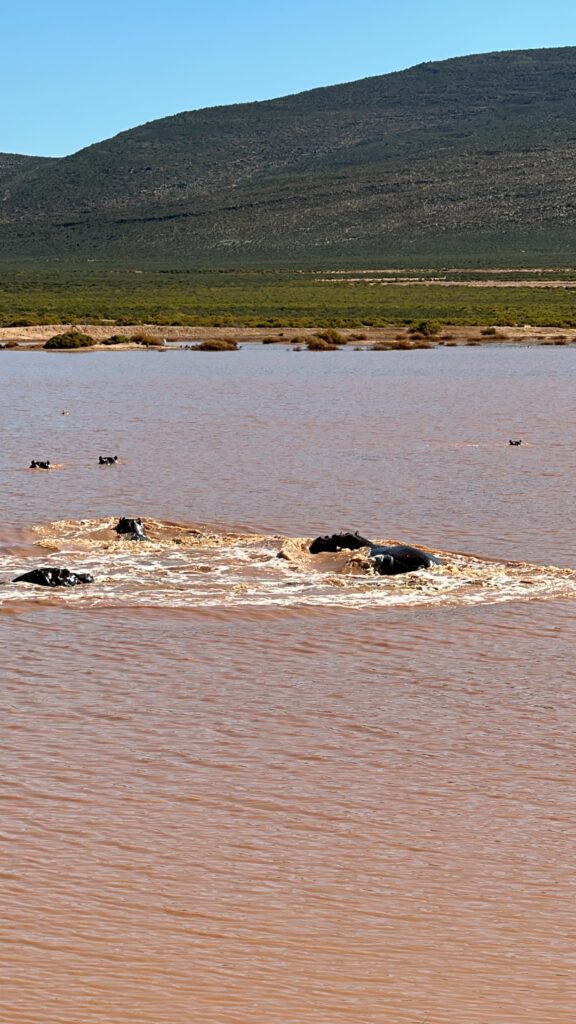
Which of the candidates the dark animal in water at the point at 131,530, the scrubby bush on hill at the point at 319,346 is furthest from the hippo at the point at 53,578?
the scrubby bush on hill at the point at 319,346

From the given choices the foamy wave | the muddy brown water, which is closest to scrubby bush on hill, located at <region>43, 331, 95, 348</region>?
the muddy brown water

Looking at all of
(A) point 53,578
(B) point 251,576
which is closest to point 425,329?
(B) point 251,576

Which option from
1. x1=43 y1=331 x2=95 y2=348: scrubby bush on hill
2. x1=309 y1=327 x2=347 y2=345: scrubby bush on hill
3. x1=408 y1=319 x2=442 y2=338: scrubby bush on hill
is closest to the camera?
x1=43 y1=331 x2=95 y2=348: scrubby bush on hill

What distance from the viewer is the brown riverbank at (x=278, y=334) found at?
49375 millimetres

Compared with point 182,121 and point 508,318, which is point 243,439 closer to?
point 508,318

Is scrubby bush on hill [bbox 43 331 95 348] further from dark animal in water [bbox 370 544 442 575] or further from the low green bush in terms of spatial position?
dark animal in water [bbox 370 544 442 575]

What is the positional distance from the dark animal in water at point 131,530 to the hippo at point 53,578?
1632 mm

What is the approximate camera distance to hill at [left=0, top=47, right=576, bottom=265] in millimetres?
110875

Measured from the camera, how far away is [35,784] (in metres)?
6.91

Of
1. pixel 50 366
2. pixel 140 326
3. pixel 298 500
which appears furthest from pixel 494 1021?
pixel 140 326

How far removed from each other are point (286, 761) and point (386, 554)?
4941 mm

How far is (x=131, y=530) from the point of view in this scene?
13547mm

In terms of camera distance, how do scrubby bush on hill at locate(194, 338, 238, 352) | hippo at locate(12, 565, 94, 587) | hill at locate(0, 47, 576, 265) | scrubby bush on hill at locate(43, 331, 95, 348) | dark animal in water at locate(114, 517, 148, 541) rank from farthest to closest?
hill at locate(0, 47, 576, 265) → scrubby bush on hill at locate(43, 331, 95, 348) → scrubby bush on hill at locate(194, 338, 238, 352) → dark animal in water at locate(114, 517, 148, 541) → hippo at locate(12, 565, 94, 587)

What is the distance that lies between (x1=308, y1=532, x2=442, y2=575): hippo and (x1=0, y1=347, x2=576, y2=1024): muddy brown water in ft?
0.81
